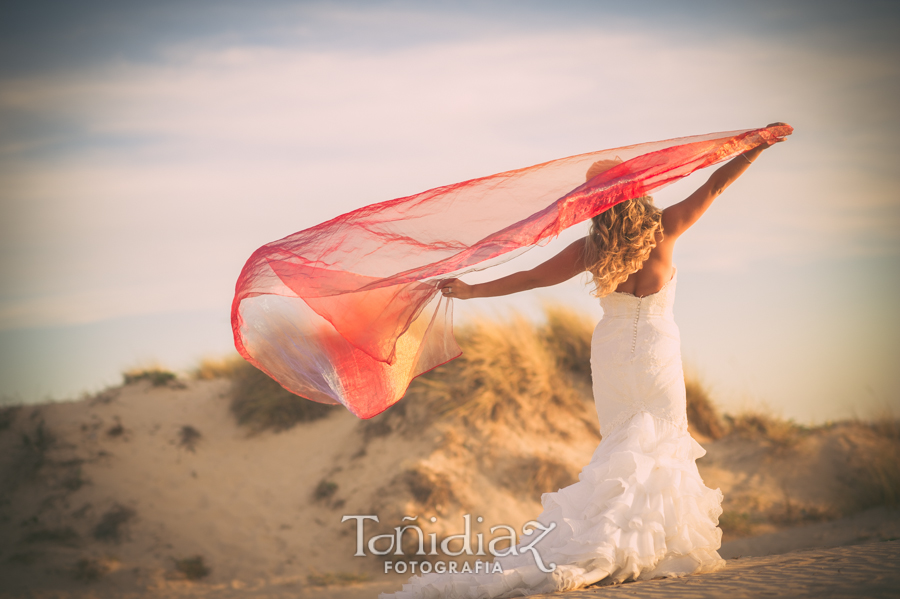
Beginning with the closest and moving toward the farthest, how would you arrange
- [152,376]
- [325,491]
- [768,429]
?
[325,491]
[768,429]
[152,376]

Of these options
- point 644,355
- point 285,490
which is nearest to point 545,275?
point 644,355

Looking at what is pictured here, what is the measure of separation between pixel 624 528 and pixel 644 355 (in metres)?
1.01

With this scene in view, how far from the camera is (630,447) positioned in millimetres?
3746

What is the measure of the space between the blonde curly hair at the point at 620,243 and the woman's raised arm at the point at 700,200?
9 cm

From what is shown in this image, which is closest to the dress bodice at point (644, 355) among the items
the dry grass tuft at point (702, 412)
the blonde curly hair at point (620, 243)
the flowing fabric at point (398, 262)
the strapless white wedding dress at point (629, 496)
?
the strapless white wedding dress at point (629, 496)

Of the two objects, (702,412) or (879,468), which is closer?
(879,468)

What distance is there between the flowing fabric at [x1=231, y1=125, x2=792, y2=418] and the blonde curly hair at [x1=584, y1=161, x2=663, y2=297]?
95 millimetres

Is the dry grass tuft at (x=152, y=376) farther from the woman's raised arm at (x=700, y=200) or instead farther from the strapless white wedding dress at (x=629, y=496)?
the woman's raised arm at (x=700, y=200)

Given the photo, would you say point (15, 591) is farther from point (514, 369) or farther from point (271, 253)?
point (514, 369)

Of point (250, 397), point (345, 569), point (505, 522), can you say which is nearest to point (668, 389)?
point (505, 522)

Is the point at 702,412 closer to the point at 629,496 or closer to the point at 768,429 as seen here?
the point at 768,429

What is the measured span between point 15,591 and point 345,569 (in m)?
3.45

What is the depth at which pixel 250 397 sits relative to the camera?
10.2 meters

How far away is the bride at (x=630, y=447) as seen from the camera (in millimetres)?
3598
